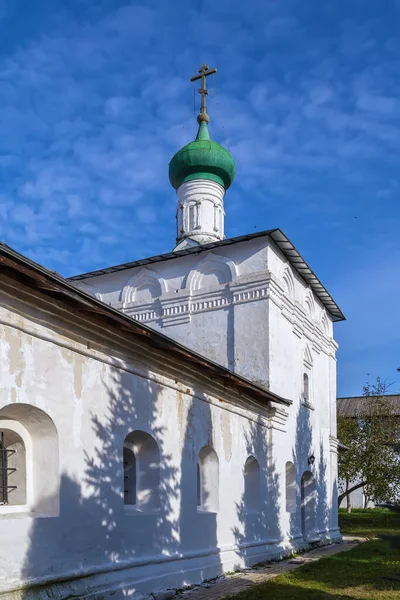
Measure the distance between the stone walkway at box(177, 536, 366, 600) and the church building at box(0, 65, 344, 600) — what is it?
9.8 inches

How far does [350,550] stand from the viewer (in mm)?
13938

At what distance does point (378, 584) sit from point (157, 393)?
4041 mm

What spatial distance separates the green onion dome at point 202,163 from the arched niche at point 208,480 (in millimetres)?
8473

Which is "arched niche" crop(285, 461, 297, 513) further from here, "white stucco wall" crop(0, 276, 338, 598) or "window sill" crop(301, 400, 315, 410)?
"white stucco wall" crop(0, 276, 338, 598)

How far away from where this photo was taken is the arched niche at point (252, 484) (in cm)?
1165

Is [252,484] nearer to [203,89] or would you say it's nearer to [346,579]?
[346,579]

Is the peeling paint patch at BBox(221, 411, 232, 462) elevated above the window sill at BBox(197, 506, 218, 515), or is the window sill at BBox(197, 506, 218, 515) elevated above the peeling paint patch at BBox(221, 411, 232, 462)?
the peeling paint patch at BBox(221, 411, 232, 462)

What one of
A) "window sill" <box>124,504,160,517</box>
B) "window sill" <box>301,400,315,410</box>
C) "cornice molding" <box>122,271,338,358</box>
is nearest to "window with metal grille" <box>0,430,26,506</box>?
"window sill" <box>124,504,160,517</box>

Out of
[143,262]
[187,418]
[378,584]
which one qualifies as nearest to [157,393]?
[187,418]

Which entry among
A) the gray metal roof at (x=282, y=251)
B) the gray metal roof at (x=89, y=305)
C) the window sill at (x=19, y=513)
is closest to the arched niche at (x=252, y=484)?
the gray metal roof at (x=89, y=305)

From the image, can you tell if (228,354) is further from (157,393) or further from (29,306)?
(29,306)

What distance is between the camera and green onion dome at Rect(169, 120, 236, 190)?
53.3ft

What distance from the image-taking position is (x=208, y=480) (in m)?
9.92

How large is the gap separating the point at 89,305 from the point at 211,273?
7.75 m
